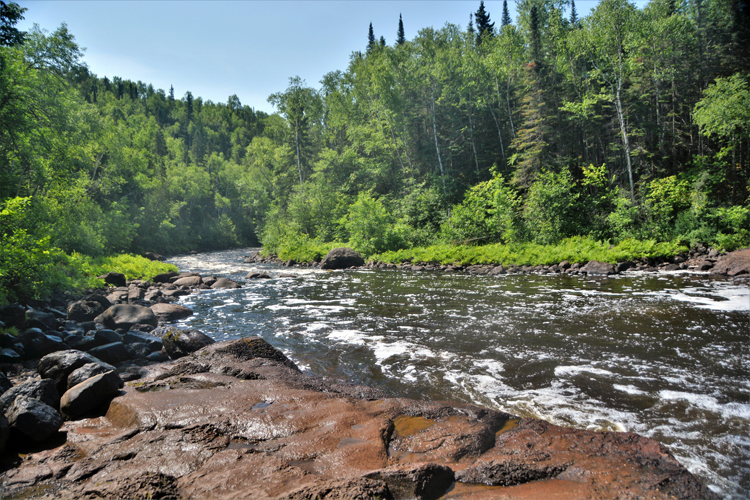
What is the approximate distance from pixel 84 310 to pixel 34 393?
294 inches

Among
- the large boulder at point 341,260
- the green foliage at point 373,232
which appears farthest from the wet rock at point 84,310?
the green foliage at point 373,232

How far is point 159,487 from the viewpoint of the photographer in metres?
3.02

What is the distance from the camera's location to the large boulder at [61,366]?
18.1 ft

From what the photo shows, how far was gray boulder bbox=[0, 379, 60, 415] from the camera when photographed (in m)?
4.40

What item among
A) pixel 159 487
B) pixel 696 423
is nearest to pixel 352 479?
pixel 159 487

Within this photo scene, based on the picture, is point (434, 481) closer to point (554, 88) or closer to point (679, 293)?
point (679, 293)

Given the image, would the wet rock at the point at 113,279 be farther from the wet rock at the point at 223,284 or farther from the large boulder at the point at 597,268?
the large boulder at the point at 597,268

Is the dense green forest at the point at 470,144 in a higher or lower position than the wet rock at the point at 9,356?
higher

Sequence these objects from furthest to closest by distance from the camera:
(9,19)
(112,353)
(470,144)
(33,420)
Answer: (470,144)
(9,19)
(112,353)
(33,420)

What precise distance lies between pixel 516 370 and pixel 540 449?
295 centimetres

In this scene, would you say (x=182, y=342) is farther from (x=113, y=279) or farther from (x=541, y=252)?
(x=541, y=252)

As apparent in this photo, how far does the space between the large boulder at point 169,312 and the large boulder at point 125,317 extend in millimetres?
775

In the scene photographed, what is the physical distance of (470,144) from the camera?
36.5 m

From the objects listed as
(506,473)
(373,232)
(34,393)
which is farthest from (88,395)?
(373,232)
